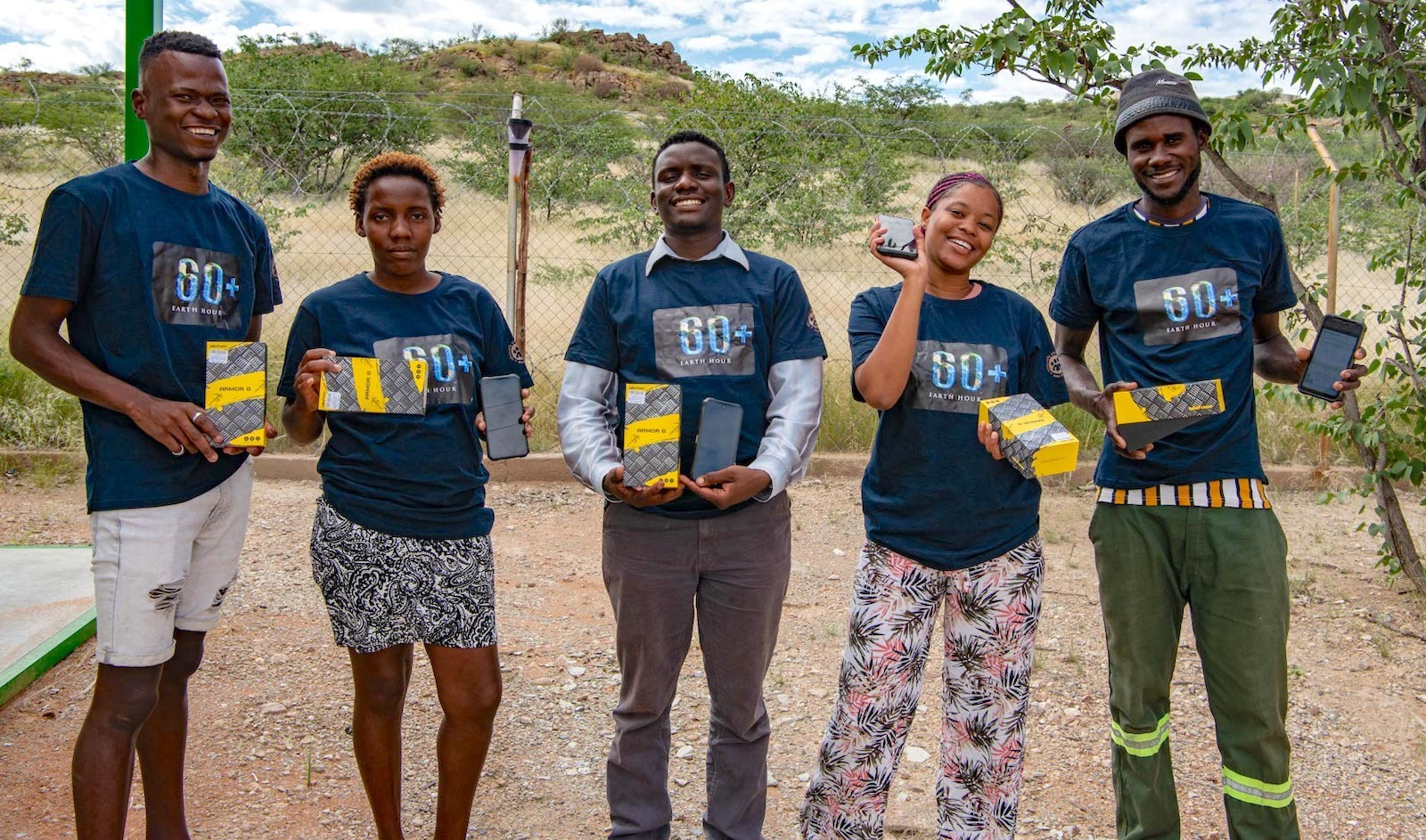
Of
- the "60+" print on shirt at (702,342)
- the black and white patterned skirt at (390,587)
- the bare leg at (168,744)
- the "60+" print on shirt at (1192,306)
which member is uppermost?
the "60+" print on shirt at (1192,306)

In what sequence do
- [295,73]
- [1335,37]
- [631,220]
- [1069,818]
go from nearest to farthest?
[1069,818] < [1335,37] < [631,220] < [295,73]

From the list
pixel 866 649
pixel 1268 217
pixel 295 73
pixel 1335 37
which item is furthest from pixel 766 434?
pixel 295 73

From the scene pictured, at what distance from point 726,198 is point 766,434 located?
616mm

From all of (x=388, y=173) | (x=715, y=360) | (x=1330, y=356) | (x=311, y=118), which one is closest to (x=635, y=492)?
(x=715, y=360)

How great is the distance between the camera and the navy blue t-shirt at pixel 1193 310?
261 cm

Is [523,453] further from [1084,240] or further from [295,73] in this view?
[295,73]

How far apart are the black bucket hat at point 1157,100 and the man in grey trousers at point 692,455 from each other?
905 mm

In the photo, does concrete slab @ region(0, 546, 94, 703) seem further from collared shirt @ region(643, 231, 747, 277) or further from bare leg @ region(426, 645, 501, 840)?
collared shirt @ region(643, 231, 747, 277)

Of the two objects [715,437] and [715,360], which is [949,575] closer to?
[715,437]

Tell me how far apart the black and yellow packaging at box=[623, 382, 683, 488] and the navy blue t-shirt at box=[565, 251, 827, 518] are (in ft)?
0.48

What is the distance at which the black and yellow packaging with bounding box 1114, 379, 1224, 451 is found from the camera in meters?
2.51

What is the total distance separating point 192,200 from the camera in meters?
2.58

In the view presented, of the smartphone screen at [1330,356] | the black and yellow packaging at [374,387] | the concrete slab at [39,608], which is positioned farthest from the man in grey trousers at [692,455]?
the concrete slab at [39,608]

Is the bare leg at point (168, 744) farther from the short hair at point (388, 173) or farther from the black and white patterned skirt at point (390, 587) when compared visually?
the short hair at point (388, 173)
